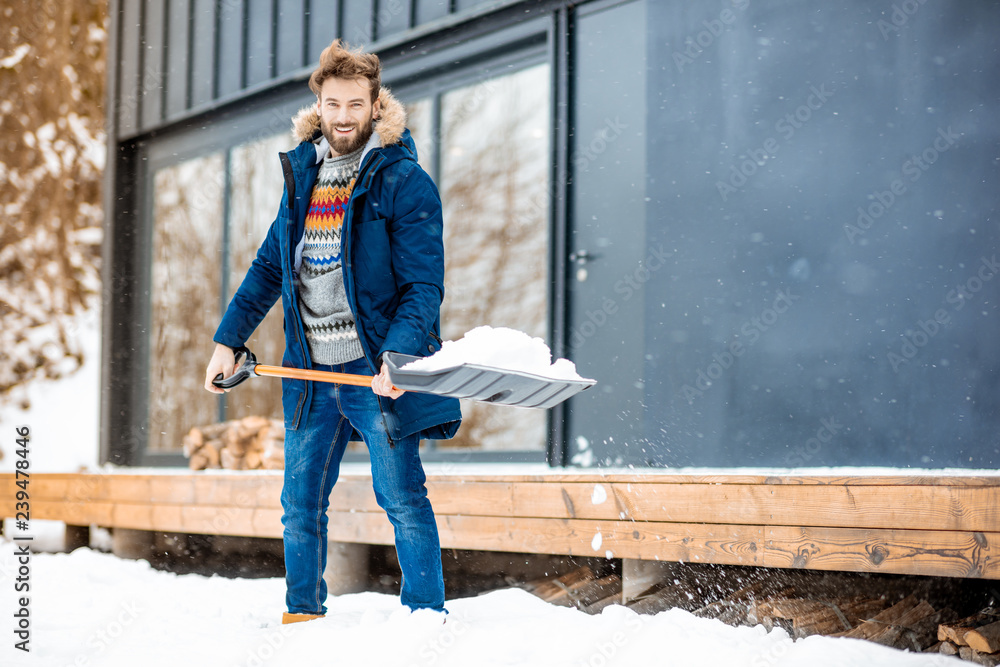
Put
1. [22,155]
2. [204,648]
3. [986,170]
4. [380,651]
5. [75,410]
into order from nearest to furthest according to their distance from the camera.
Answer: [380,651], [204,648], [986,170], [75,410], [22,155]

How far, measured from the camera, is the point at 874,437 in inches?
124

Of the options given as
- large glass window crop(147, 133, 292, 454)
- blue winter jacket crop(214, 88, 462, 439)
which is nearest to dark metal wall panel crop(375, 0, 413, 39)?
large glass window crop(147, 133, 292, 454)

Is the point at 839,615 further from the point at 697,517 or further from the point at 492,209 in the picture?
the point at 492,209

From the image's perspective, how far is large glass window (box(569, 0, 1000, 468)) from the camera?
9.93 feet

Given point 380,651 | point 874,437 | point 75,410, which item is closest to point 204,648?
point 380,651

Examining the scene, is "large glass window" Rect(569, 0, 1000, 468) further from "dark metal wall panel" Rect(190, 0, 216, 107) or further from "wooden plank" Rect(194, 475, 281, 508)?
"dark metal wall panel" Rect(190, 0, 216, 107)

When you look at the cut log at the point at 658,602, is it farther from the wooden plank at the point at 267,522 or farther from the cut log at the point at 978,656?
the wooden plank at the point at 267,522

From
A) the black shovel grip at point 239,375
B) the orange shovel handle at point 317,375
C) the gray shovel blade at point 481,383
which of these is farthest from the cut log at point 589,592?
the black shovel grip at point 239,375

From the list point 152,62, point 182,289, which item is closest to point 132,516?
point 182,289

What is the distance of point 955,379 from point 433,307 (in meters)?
1.95

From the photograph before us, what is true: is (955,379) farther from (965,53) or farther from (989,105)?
(965,53)

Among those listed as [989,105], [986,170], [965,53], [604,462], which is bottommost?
[604,462]

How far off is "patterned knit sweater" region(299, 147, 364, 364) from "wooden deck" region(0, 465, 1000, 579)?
3.44 feet

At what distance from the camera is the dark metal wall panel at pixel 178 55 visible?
6.00m
